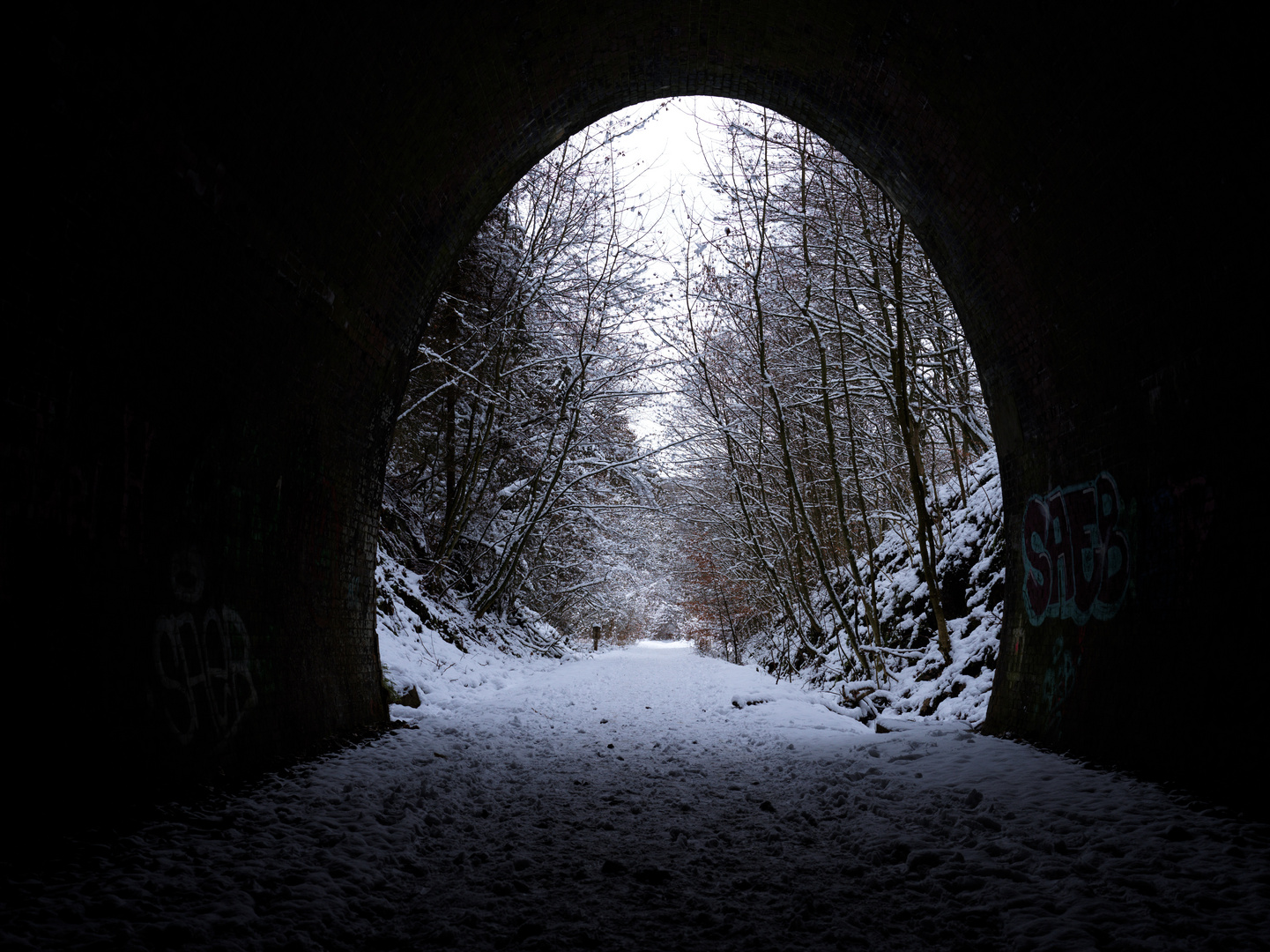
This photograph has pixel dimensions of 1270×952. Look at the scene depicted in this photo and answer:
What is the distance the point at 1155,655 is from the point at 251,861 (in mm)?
4910

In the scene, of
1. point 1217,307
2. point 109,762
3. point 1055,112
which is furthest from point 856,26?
point 109,762

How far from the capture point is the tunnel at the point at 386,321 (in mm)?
3314

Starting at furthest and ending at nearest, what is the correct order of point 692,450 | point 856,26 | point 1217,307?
point 692,450
point 856,26
point 1217,307

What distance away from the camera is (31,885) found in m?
2.64

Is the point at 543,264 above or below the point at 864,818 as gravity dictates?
above

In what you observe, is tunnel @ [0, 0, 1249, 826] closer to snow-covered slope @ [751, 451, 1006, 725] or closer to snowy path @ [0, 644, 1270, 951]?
snowy path @ [0, 644, 1270, 951]

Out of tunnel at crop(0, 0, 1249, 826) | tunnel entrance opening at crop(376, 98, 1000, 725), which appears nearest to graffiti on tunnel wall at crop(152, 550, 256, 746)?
tunnel at crop(0, 0, 1249, 826)

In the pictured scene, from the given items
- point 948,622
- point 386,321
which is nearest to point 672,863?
point 386,321

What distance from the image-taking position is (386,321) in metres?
6.55

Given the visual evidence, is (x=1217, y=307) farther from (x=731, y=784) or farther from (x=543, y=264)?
(x=543, y=264)

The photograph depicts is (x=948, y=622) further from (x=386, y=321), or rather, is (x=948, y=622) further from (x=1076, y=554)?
(x=386, y=321)

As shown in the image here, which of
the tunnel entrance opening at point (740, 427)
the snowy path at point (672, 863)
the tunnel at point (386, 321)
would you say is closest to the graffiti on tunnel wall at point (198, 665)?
A: the tunnel at point (386, 321)

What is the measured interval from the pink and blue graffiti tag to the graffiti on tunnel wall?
18.4ft

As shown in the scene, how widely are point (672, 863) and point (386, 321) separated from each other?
16.2 feet
